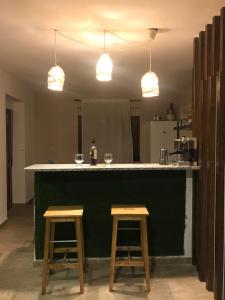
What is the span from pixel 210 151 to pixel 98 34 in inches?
64.1

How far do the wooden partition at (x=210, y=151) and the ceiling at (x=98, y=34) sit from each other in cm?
28

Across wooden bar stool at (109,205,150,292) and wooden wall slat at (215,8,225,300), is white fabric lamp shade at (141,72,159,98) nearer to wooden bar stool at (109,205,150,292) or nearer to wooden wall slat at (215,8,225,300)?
wooden wall slat at (215,8,225,300)

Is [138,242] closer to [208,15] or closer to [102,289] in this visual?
[102,289]

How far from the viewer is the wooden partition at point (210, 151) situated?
2580 millimetres

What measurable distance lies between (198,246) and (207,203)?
57 cm

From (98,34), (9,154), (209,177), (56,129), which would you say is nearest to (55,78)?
(98,34)

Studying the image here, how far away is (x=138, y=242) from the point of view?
3.51m

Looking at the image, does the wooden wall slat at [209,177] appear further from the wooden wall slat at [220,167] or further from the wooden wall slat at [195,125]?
the wooden wall slat at [195,125]

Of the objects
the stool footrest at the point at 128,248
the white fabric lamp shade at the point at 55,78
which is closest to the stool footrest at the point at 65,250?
the stool footrest at the point at 128,248

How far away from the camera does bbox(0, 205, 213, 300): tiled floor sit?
2.87 meters

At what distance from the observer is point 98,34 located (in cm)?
335

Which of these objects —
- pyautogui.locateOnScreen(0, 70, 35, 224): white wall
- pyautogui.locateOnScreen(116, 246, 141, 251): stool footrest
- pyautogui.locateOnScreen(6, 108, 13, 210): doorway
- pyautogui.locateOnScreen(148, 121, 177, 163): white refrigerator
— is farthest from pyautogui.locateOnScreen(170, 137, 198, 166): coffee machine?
pyautogui.locateOnScreen(6, 108, 13, 210): doorway

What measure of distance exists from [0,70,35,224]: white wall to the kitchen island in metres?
1.90

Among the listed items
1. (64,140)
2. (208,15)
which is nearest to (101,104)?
(64,140)
